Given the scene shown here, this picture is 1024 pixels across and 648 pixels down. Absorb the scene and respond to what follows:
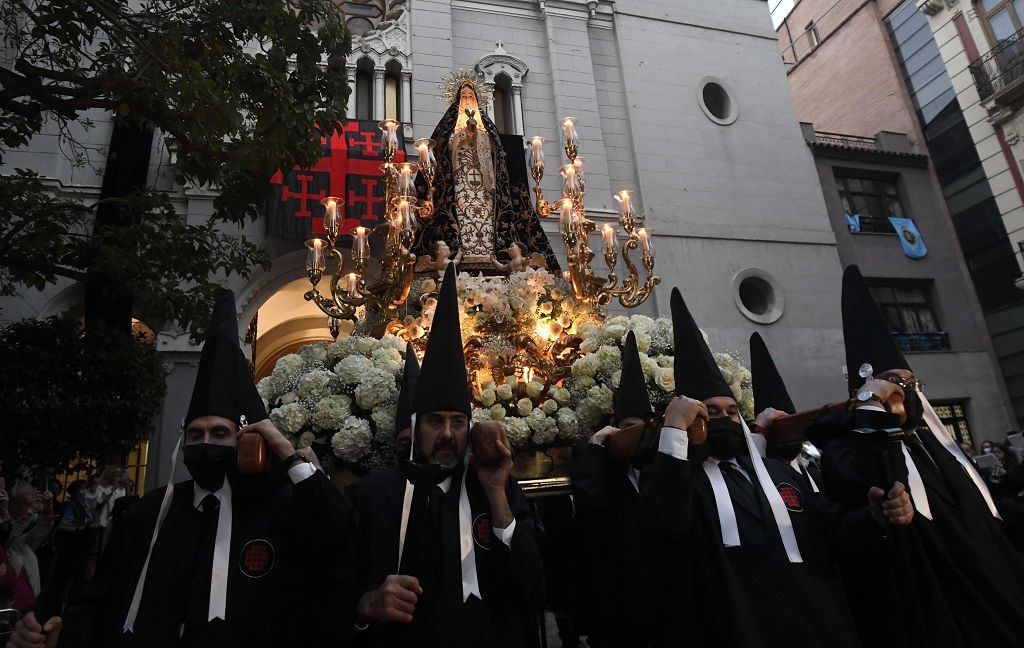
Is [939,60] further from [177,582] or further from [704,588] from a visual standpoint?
[177,582]

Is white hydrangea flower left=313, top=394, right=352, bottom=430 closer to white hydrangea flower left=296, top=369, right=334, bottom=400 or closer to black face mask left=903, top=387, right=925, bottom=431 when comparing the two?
white hydrangea flower left=296, top=369, right=334, bottom=400

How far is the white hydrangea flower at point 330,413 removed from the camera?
3635mm

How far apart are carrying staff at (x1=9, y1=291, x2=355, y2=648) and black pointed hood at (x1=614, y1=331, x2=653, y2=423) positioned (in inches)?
65.6

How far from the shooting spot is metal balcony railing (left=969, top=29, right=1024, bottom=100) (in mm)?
15031

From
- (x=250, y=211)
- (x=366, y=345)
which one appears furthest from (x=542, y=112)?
(x=366, y=345)

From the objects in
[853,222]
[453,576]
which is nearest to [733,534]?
[453,576]

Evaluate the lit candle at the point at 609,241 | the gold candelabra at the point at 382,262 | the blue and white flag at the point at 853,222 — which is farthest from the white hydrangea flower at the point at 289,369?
the blue and white flag at the point at 853,222

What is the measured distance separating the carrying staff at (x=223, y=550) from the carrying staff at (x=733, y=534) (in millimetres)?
1158

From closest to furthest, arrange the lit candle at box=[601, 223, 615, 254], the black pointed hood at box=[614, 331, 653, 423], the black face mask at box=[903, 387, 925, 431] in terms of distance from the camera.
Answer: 1. the black face mask at box=[903, 387, 925, 431]
2. the black pointed hood at box=[614, 331, 653, 423]
3. the lit candle at box=[601, 223, 615, 254]

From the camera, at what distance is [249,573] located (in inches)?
85.2

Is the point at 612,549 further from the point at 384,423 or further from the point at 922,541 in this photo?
Result: the point at 384,423

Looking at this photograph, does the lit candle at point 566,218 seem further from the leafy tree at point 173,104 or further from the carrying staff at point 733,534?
the carrying staff at point 733,534

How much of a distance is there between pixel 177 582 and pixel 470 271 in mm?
3676


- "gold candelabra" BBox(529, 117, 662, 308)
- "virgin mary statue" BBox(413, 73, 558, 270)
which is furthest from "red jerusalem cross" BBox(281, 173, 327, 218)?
"gold candelabra" BBox(529, 117, 662, 308)
